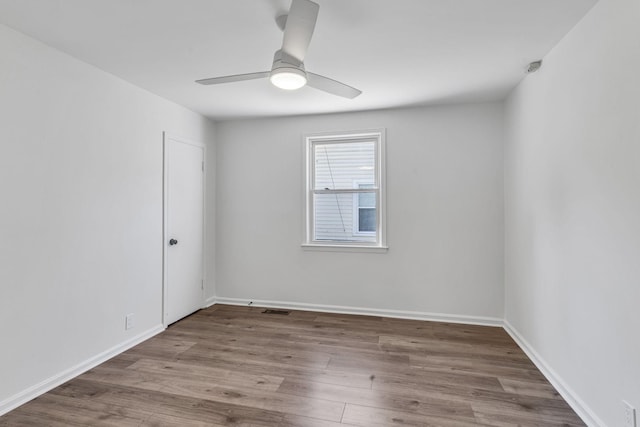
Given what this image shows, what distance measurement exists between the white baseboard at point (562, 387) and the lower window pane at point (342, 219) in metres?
1.80

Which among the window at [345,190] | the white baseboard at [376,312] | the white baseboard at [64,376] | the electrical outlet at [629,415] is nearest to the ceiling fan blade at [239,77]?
the window at [345,190]

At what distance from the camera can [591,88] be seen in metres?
1.85

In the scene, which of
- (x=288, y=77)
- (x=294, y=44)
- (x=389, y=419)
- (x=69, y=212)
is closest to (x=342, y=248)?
(x=389, y=419)

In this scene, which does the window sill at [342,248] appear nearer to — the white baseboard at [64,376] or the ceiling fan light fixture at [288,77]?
the white baseboard at [64,376]

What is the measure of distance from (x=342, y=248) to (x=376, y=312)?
0.86m

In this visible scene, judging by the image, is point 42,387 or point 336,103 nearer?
point 42,387

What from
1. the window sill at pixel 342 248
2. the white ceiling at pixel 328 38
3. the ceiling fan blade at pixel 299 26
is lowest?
the window sill at pixel 342 248

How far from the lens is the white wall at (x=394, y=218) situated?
352 cm

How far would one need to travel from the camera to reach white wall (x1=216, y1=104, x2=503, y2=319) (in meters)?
3.52

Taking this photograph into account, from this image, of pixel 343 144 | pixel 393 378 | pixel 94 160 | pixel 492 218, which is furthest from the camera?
pixel 343 144

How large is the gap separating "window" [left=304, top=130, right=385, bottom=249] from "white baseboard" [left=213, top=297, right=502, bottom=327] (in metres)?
0.76

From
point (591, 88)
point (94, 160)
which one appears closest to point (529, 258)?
point (591, 88)

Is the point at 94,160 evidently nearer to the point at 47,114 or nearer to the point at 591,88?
the point at 47,114

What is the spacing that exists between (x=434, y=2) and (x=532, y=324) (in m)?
2.59
